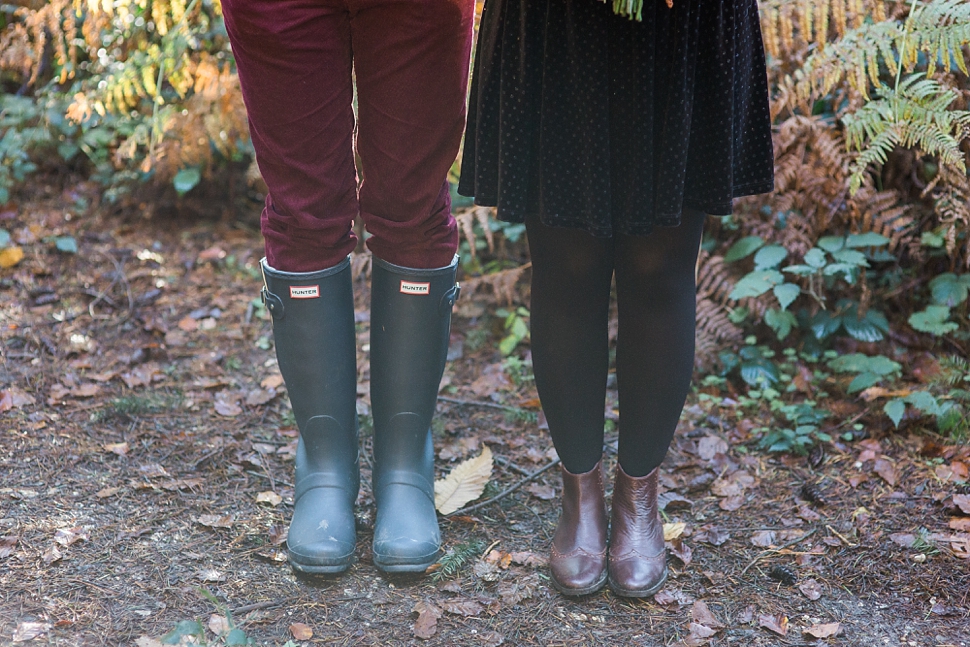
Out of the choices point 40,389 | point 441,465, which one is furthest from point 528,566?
point 40,389

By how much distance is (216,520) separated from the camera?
1.70 metres

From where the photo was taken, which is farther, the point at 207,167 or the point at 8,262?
the point at 207,167

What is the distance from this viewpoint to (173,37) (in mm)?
2711

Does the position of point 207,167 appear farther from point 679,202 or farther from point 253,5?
point 679,202

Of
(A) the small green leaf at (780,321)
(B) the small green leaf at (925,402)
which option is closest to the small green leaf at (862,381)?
(B) the small green leaf at (925,402)

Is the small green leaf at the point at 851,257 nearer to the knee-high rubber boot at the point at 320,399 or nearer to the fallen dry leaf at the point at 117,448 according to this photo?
the knee-high rubber boot at the point at 320,399

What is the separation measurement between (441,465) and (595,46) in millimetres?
1130

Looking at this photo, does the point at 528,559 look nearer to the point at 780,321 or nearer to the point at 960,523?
the point at 960,523

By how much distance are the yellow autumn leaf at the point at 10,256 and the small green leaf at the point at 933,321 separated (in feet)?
9.90

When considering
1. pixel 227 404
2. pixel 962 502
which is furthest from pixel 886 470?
pixel 227 404

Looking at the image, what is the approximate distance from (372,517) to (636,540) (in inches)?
22.3

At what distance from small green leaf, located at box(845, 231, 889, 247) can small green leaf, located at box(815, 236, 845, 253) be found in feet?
0.05

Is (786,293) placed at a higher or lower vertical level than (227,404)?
higher

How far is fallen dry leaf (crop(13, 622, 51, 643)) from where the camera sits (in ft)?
4.27
